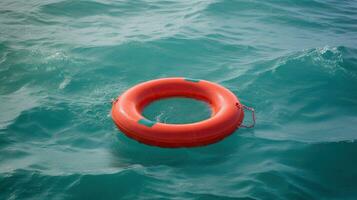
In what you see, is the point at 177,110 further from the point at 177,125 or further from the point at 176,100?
the point at 177,125

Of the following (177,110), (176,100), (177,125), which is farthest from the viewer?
(176,100)

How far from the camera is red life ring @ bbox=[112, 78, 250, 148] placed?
4691 mm

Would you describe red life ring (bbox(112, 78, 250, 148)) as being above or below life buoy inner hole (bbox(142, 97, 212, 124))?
above

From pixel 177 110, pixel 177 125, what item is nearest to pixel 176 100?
pixel 177 110

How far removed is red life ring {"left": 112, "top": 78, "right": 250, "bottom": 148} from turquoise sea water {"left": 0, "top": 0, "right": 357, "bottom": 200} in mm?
238

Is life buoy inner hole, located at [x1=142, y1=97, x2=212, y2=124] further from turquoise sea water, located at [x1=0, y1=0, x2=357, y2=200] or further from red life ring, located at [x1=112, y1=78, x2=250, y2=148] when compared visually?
red life ring, located at [x1=112, y1=78, x2=250, y2=148]

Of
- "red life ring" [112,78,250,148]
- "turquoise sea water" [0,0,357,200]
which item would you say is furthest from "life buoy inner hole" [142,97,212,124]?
"red life ring" [112,78,250,148]

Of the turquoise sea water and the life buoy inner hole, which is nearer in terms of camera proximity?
the turquoise sea water

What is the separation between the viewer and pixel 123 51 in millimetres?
7656

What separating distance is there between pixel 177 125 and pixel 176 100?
4.30ft

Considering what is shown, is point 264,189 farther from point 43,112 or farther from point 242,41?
point 242,41

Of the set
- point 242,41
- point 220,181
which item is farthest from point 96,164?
point 242,41

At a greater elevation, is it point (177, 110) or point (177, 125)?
point (177, 125)

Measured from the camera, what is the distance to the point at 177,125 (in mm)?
4773
